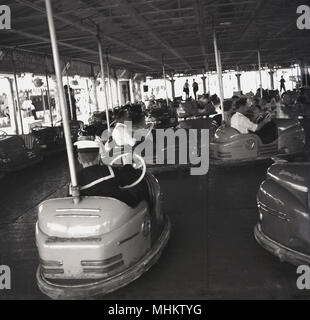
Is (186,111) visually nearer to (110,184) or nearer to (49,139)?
(49,139)

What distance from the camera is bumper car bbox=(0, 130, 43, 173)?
632 cm

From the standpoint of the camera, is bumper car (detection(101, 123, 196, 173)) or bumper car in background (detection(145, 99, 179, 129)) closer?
bumper car (detection(101, 123, 196, 173))

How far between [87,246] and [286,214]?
1149 millimetres

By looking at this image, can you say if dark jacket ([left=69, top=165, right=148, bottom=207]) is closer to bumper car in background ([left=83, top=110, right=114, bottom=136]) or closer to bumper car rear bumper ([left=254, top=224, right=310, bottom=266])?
bumper car rear bumper ([left=254, top=224, right=310, bottom=266])

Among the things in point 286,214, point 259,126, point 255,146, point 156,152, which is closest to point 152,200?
point 286,214

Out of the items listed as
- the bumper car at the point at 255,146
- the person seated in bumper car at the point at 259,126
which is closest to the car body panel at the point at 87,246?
the bumper car at the point at 255,146

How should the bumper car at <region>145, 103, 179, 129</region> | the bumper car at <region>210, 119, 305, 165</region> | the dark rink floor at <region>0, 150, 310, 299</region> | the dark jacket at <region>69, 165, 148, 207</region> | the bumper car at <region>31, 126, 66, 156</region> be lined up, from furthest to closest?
1. the bumper car at <region>145, 103, 179, 129</region>
2. the bumper car at <region>31, 126, 66, 156</region>
3. the bumper car at <region>210, 119, 305, 165</region>
4. the dark jacket at <region>69, 165, 148, 207</region>
5. the dark rink floor at <region>0, 150, 310, 299</region>

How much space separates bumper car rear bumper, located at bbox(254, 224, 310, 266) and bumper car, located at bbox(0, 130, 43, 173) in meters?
4.77

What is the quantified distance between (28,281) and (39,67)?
845 cm

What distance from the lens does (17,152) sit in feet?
21.5

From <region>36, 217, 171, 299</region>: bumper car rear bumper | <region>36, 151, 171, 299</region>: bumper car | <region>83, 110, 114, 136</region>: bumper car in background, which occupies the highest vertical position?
<region>83, 110, 114, 136</region>: bumper car in background

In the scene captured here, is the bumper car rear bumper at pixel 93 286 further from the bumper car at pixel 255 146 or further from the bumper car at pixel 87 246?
the bumper car at pixel 255 146

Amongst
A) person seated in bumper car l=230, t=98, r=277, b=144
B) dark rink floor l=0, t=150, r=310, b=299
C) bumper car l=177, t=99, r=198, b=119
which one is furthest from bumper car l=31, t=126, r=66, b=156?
bumper car l=177, t=99, r=198, b=119
